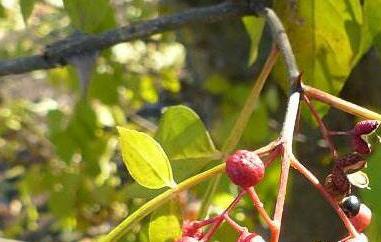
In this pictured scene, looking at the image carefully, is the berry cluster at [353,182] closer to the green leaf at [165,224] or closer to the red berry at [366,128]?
the red berry at [366,128]

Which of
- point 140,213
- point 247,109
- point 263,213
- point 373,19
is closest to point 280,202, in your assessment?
point 263,213

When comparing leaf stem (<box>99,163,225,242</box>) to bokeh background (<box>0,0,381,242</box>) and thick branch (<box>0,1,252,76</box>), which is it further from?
thick branch (<box>0,1,252,76</box>)

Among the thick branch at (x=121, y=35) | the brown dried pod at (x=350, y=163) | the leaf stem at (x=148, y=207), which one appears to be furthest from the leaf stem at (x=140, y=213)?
the thick branch at (x=121, y=35)

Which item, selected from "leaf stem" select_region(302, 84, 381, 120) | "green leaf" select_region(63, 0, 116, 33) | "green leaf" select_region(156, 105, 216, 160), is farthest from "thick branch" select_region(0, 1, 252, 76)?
"leaf stem" select_region(302, 84, 381, 120)

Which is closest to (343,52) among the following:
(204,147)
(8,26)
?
(204,147)

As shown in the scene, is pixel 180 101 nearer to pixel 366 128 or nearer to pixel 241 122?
pixel 241 122

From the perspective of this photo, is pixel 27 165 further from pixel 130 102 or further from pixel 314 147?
pixel 314 147
